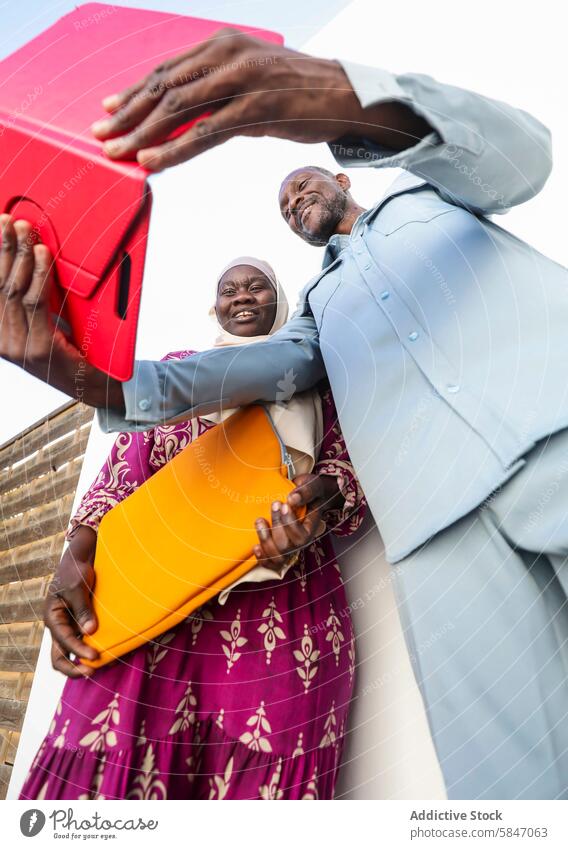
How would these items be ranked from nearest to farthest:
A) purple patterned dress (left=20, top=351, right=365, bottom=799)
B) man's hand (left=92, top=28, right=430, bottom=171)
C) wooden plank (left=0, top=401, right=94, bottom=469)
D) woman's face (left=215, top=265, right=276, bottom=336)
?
1. man's hand (left=92, top=28, right=430, bottom=171)
2. purple patterned dress (left=20, top=351, right=365, bottom=799)
3. woman's face (left=215, top=265, right=276, bottom=336)
4. wooden plank (left=0, top=401, right=94, bottom=469)

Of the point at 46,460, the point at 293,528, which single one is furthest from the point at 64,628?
the point at 46,460

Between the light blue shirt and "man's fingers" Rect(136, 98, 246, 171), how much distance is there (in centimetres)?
9

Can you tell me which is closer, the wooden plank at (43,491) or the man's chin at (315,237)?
the man's chin at (315,237)

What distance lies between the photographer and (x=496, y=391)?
0.52 meters

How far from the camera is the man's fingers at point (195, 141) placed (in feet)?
1.23

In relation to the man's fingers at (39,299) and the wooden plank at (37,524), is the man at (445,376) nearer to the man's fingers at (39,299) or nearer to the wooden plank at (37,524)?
the man's fingers at (39,299)

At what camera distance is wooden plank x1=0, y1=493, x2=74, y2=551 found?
1.37 meters

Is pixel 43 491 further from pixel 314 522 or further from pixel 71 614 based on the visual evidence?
pixel 314 522

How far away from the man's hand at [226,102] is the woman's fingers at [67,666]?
486mm

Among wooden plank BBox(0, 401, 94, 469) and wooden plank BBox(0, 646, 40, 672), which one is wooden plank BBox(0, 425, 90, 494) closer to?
wooden plank BBox(0, 401, 94, 469)

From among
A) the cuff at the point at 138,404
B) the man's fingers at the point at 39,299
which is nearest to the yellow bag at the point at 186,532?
the cuff at the point at 138,404

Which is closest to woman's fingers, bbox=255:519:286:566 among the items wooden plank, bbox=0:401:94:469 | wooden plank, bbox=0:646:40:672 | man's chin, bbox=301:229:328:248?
man's chin, bbox=301:229:328:248

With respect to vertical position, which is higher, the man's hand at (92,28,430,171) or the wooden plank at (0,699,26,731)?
the man's hand at (92,28,430,171)
